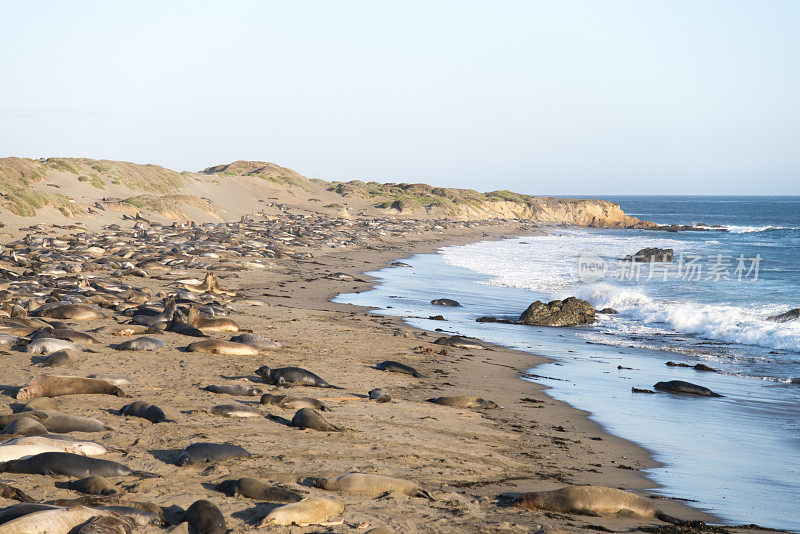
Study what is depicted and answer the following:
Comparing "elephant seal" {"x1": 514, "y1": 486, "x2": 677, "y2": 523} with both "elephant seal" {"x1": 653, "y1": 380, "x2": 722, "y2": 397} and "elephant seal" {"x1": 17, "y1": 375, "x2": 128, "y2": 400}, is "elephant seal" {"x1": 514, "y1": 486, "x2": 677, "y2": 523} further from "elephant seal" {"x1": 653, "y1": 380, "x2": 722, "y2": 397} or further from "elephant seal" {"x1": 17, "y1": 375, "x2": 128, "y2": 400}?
"elephant seal" {"x1": 653, "y1": 380, "x2": 722, "y2": 397}

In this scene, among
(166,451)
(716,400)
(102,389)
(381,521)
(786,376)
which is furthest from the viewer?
(786,376)

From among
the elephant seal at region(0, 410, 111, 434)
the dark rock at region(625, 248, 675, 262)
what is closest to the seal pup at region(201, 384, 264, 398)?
the elephant seal at region(0, 410, 111, 434)

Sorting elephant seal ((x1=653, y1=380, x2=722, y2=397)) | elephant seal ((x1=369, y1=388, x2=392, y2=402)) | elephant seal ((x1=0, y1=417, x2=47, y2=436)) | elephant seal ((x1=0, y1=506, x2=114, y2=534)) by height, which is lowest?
elephant seal ((x1=653, y1=380, x2=722, y2=397))

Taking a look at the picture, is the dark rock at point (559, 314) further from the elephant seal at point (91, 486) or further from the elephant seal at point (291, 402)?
the elephant seal at point (91, 486)

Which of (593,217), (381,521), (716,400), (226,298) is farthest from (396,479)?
(593,217)

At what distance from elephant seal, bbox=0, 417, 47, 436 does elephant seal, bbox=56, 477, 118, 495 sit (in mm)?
895

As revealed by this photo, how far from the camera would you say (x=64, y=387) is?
21.9 feet

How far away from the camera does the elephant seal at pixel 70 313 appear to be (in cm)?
1095

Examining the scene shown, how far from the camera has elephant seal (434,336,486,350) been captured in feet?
39.8

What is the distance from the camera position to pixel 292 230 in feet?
124

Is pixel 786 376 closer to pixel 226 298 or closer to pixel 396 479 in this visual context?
pixel 396 479

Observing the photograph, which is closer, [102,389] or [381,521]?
[381,521]

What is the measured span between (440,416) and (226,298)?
29.5 ft

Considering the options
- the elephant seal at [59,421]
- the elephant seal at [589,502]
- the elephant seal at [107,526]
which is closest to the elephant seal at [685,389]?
the elephant seal at [589,502]
